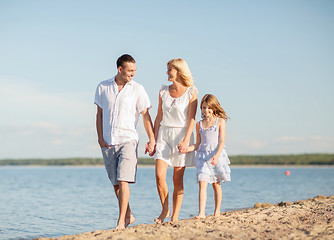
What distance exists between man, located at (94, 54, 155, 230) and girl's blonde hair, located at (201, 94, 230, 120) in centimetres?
78

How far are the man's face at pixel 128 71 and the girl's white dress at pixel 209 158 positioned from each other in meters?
1.21

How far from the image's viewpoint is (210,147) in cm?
543

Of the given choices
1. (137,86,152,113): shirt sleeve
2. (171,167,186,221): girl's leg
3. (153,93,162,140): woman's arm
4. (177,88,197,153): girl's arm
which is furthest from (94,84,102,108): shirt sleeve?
(171,167,186,221): girl's leg

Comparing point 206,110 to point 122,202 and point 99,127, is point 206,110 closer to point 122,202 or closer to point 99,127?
point 99,127

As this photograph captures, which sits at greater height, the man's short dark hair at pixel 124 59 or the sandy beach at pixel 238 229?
the man's short dark hair at pixel 124 59

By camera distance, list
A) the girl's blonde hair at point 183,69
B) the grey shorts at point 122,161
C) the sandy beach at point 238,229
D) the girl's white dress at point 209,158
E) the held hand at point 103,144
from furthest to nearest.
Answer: the girl's white dress at point 209,158 < the girl's blonde hair at point 183,69 < the held hand at point 103,144 < the grey shorts at point 122,161 < the sandy beach at point 238,229

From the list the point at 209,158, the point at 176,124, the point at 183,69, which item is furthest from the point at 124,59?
the point at 209,158

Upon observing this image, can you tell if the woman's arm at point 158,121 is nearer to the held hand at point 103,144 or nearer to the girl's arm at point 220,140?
the held hand at point 103,144

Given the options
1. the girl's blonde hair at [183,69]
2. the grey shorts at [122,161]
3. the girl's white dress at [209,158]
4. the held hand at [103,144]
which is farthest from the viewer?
the girl's white dress at [209,158]

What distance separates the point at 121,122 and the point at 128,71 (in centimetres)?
64

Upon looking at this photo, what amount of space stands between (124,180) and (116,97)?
1033mm

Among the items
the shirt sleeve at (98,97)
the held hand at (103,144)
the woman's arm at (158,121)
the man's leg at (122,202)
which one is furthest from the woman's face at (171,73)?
the man's leg at (122,202)

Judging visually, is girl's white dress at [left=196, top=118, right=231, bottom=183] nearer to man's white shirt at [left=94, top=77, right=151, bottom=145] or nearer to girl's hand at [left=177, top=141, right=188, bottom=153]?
girl's hand at [left=177, top=141, right=188, bottom=153]

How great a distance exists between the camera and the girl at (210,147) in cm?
537
